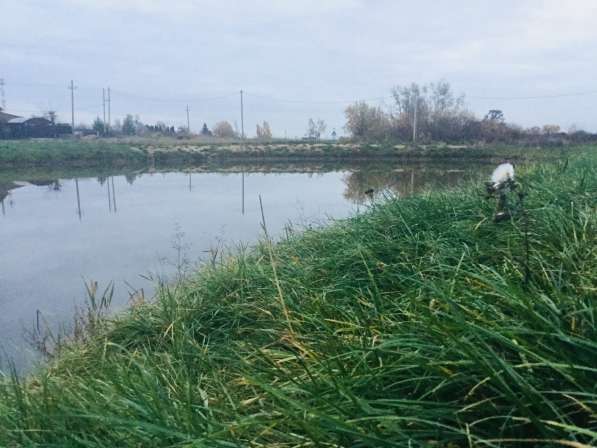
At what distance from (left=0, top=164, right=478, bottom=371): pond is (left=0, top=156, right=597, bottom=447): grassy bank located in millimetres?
1297

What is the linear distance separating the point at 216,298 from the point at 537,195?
102 inches

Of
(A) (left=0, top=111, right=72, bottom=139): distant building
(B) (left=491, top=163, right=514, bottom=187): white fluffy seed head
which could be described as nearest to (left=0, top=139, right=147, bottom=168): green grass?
(A) (left=0, top=111, right=72, bottom=139): distant building

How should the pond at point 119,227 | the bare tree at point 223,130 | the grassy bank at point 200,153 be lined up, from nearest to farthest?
the pond at point 119,227 → the grassy bank at point 200,153 → the bare tree at point 223,130

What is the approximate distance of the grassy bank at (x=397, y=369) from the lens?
1219mm

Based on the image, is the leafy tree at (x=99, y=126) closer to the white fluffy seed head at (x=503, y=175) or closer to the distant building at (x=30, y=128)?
the distant building at (x=30, y=128)

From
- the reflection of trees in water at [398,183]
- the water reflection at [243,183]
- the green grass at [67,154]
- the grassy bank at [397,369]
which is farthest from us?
the green grass at [67,154]

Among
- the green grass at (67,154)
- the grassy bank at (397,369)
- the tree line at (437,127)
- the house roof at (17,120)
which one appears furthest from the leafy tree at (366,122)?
the grassy bank at (397,369)

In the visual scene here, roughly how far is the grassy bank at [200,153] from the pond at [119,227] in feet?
21.9

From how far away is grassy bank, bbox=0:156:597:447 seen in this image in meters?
1.22

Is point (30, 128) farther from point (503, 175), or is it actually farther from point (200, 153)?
point (503, 175)

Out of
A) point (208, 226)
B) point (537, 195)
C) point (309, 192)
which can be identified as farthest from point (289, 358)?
point (309, 192)

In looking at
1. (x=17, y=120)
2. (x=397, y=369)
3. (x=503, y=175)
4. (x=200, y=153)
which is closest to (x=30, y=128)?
(x=17, y=120)

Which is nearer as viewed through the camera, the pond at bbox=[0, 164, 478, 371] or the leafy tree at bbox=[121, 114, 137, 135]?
the pond at bbox=[0, 164, 478, 371]

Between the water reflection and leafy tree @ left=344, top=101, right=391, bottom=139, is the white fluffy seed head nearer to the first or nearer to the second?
the water reflection
